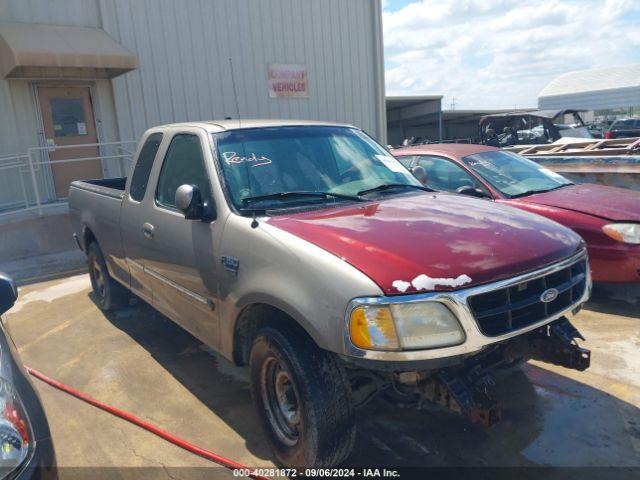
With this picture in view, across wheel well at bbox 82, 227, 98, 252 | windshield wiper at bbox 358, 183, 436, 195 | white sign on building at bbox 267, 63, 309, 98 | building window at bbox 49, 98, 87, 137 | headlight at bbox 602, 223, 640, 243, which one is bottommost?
headlight at bbox 602, 223, 640, 243

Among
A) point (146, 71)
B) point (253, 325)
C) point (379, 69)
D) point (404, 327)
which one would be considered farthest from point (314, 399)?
point (379, 69)

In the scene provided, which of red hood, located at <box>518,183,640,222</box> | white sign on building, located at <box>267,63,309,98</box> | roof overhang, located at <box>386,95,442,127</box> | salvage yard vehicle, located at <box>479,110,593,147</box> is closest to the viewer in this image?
red hood, located at <box>518,183,640,222</box>

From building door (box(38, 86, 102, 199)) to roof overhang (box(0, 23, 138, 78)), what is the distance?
465 mm

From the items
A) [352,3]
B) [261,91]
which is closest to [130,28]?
[261,91]

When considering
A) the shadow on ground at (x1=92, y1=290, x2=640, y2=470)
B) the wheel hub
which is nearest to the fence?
the shadow on ground at (x1=92, y1=290, x2=640, y2=470)

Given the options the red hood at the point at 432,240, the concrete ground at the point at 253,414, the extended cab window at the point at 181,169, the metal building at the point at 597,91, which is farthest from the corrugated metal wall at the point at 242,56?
the metal building at the point at 597,91

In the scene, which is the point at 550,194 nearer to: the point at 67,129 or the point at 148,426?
the point at 148,426

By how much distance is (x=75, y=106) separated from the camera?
1093cm

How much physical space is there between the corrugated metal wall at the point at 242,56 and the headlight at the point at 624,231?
9.39m

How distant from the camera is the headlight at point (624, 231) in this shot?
4.83m

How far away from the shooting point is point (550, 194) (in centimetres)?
568

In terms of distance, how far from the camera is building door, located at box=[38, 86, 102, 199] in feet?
34.8

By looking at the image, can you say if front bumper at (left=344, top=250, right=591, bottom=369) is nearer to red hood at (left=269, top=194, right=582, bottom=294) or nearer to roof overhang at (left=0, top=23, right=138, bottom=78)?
red hood at (left=269, top=194, right=582, bottom=294)

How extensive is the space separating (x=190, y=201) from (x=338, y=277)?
1.22 meters
